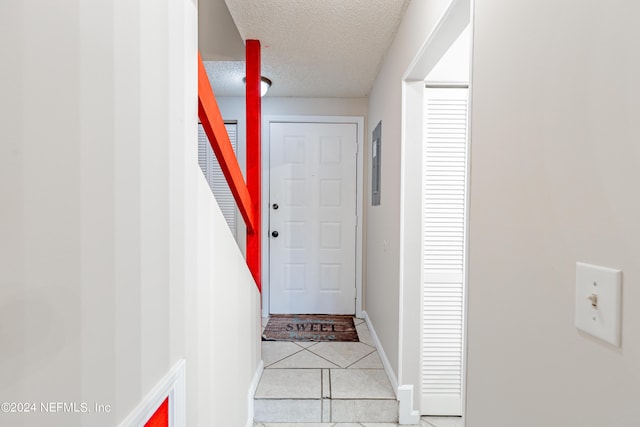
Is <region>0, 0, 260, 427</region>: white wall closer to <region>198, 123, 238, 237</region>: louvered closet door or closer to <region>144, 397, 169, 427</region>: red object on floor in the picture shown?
<region>144, 397, 169, 427</region>: red object on floor

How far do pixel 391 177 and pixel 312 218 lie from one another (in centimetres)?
142

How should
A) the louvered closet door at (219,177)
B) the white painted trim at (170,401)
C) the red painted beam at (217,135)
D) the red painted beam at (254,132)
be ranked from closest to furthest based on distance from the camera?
1. the white painted trim at (170,401)
2. the red painted beam at (217,135)
3. the red painted beam at (254,132)
4. the louvered closet door at (219,177)

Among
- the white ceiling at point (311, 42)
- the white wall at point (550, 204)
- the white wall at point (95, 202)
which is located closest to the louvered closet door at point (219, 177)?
the white ceiling at point (311, 42)

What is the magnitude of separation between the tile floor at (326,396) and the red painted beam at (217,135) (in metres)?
1.13

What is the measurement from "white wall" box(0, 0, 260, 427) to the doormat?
196cm

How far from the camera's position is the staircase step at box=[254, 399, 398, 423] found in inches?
72.5

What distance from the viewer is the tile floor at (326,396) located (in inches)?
72.7

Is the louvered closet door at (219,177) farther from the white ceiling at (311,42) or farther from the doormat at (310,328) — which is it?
the doormat at (310,328)

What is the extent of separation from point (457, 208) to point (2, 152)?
198cm

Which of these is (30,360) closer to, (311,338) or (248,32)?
(248,32)

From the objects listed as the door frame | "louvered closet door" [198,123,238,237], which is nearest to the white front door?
the door frame

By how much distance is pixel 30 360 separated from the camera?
1.24 ft

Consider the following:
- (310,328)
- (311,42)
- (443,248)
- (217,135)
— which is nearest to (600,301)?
(217,135)

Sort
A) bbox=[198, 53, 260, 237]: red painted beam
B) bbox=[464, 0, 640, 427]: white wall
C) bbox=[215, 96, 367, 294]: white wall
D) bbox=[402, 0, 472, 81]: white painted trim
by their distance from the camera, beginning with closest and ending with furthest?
bbox=[464, 0, 640, 427]: white wall < bbox=[198, 53, 260, 237]: red painted beam < bbox=[402, 0, 472, 81]: white painted trim < bbox=[215, 96, 367, 294]: white wall
